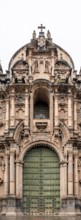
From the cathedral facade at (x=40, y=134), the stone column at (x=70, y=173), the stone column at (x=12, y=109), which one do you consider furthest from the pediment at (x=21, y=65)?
the stone column at (x=70, y=173)

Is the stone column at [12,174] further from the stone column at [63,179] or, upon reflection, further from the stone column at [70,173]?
the stone column at [70,173]

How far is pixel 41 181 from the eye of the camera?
30.1m

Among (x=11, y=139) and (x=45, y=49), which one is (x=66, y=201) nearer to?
(x=11, y=139)

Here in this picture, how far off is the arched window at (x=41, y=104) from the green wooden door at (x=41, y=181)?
2.21 meters

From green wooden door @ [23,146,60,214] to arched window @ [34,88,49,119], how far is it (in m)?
2.21

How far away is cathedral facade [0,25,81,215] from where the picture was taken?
29.5 meters

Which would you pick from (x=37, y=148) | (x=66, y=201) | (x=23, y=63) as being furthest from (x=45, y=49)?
(x=66, y=201)

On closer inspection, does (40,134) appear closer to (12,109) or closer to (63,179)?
(12,109)

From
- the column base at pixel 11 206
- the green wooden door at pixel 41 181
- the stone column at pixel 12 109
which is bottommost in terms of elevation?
the column base at pixel 11 206

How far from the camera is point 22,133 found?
100 ft

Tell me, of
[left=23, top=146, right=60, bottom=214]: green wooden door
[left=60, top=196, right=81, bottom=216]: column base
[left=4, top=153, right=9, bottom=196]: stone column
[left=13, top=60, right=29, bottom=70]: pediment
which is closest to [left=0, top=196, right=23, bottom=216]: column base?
[left=4, top=153, right=9, bottom=196]: stone column

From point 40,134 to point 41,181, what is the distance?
2.67m

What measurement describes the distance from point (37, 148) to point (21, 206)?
3538mm

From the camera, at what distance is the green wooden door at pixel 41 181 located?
2972cm
